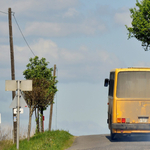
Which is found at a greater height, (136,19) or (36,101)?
(136,19)

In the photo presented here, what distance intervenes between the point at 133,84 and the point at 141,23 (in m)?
13.4

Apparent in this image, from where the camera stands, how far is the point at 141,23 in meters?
29.6

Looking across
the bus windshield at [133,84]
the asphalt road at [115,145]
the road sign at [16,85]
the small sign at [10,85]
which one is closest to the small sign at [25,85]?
the road sign at [16,85]

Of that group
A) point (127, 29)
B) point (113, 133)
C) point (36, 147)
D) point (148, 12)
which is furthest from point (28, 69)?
point (36, 147)

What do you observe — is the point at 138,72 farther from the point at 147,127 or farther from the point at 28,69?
the point at 28,69

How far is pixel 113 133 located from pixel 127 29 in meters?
14.4

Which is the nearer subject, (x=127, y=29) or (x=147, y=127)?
(x=147, y=127)

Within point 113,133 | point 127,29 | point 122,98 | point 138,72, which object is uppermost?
point 127,29

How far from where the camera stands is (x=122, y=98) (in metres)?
17.2

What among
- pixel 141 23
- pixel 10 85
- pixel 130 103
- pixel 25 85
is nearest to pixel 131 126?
pixel 130 103

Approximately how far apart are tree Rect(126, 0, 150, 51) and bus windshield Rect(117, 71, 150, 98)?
41.9 feet

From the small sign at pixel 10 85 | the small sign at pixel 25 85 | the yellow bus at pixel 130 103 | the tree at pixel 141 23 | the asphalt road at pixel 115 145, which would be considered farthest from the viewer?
the tree at pixel 141 23

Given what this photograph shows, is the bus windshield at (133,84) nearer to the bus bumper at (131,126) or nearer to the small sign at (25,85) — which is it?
the bus bumper at (131,126)

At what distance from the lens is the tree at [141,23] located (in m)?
29.6
